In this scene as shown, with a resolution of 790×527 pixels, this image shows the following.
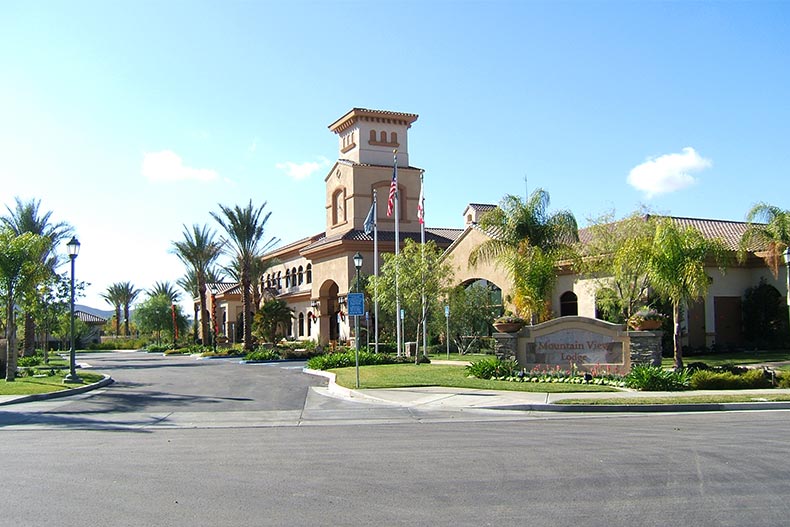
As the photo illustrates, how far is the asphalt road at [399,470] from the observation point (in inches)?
288

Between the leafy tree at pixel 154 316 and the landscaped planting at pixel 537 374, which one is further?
the leafy tree at pixel 154 316

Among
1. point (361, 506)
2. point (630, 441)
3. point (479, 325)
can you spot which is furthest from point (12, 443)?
point (479, 325)

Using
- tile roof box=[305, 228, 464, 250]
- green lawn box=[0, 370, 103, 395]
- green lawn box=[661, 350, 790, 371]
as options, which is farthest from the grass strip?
tile roof box=[305, 228, 464, 250]

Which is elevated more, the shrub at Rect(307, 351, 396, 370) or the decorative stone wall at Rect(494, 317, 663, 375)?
the decorative stone wall at Rect(494, 317, 663, 375)

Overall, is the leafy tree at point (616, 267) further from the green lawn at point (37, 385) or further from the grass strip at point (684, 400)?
the green lawn at point (37, 385)

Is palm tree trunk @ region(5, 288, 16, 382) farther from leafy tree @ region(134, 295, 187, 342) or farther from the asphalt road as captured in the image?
leafy tree @ region(134, 295, 187, 342)

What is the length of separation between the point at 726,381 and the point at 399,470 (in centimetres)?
1281

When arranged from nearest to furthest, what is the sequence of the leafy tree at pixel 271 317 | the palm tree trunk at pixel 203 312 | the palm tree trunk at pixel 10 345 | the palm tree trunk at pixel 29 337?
the palm tree trunk at pixel 10 345, the palm tree trunk at pixel 29 337, the leafy tree at pixel 271 317, the palm tree trunk at pixel 203 312

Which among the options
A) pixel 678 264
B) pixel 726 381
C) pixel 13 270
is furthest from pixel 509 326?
pixel 13 270

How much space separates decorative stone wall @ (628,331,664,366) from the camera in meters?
21.2

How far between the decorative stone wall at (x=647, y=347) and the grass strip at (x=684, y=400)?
383 cm

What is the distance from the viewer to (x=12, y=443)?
1236 cm

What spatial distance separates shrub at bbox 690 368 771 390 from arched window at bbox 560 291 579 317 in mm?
15708

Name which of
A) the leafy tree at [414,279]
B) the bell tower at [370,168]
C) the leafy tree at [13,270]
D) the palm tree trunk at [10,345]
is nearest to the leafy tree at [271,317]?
the bell tower at [370,168]
